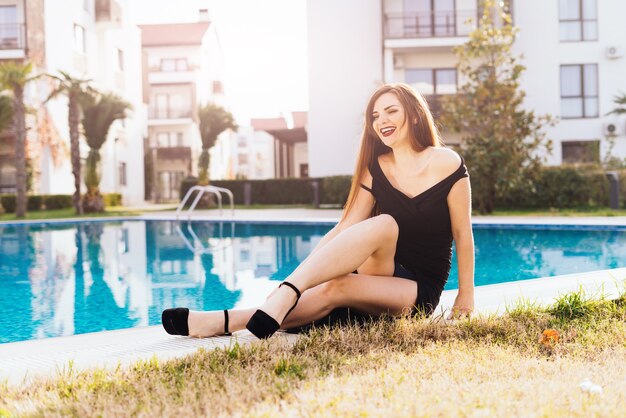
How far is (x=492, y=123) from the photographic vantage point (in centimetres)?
1466

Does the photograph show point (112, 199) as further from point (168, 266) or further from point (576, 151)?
point (168, 266)

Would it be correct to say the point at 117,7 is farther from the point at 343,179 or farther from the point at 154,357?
the point at 154,357

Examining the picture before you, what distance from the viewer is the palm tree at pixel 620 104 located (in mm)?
19675

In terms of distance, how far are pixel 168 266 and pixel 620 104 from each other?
1753 centimetres

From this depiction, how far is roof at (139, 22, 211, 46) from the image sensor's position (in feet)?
118

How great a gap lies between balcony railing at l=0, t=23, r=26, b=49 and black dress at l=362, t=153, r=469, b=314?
2278cm

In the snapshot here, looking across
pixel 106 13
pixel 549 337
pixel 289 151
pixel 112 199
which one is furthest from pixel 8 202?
pixel 549 337

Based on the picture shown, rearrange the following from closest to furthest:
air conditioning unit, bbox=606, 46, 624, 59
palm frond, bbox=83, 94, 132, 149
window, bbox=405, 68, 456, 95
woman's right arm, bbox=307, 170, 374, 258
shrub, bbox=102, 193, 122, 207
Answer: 1. woman's right arm, bbox=307, 170, 374, 258
2. palm frond, bbox=83, 94, 132, 149
3. air conditioning unit, bbox=606, 46, 624, 59
4. window, bbox=405, 68, 456, 95
5. shrub, bbox=102, 193, 122, 207

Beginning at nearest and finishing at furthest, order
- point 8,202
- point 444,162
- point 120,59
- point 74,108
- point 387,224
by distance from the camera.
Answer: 1. point 387,224
2. point 444,162
3. point 74,108
4. point 8,202
5. point 120,59

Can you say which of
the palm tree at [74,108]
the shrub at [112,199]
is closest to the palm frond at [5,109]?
the palm tree at [74,108]

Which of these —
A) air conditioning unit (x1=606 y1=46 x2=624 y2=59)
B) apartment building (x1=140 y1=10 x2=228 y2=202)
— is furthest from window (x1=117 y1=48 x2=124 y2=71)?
air conditioning unit (x1=606 y1=46 x2=624 y2=59)

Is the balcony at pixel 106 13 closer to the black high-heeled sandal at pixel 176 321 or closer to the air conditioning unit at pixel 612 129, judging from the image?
the air conditioning unit at pixel 612 129

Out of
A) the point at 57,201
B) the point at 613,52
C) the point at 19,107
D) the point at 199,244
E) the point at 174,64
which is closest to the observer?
the point at 199,244

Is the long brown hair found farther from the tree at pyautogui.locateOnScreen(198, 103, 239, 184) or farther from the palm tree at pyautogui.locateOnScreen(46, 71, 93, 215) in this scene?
the tree at pyautogui.locateOnScreen(198, 103, 239, 184)
